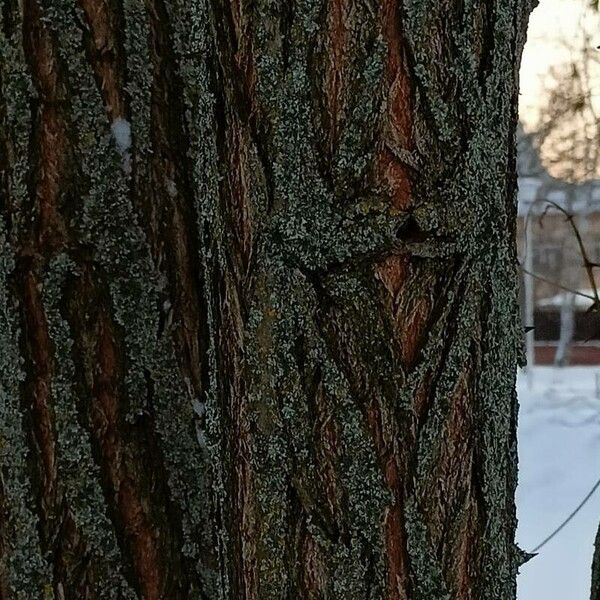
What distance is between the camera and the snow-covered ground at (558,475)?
8.79 ft

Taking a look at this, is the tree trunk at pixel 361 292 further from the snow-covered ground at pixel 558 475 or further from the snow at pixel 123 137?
the snow-covered ground at pixel 558 475

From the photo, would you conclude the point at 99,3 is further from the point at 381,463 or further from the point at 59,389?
the point at 381,463

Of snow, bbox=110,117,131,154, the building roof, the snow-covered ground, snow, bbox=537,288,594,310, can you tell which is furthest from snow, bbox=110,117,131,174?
snow, bbox=537,288,594,310

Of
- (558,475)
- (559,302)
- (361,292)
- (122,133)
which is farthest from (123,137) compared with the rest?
(559,302)

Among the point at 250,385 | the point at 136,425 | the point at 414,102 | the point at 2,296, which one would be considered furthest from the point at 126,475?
the point at 414,102

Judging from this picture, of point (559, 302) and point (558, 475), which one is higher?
point (559, 302)

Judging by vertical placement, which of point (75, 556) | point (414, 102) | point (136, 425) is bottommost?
point (75, 556)

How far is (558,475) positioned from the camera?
331 centimetres

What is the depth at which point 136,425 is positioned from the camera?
700 millimetres

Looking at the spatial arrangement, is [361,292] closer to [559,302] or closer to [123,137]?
[123,137]

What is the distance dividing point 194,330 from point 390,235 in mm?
321

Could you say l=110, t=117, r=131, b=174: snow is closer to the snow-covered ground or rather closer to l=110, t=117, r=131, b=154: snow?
l=110, t=117, r=131, b=154: snow

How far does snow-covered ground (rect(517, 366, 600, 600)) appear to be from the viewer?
8.79 ft

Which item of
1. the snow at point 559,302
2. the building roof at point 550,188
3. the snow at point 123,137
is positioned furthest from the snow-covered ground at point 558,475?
the snow at point 123,137
